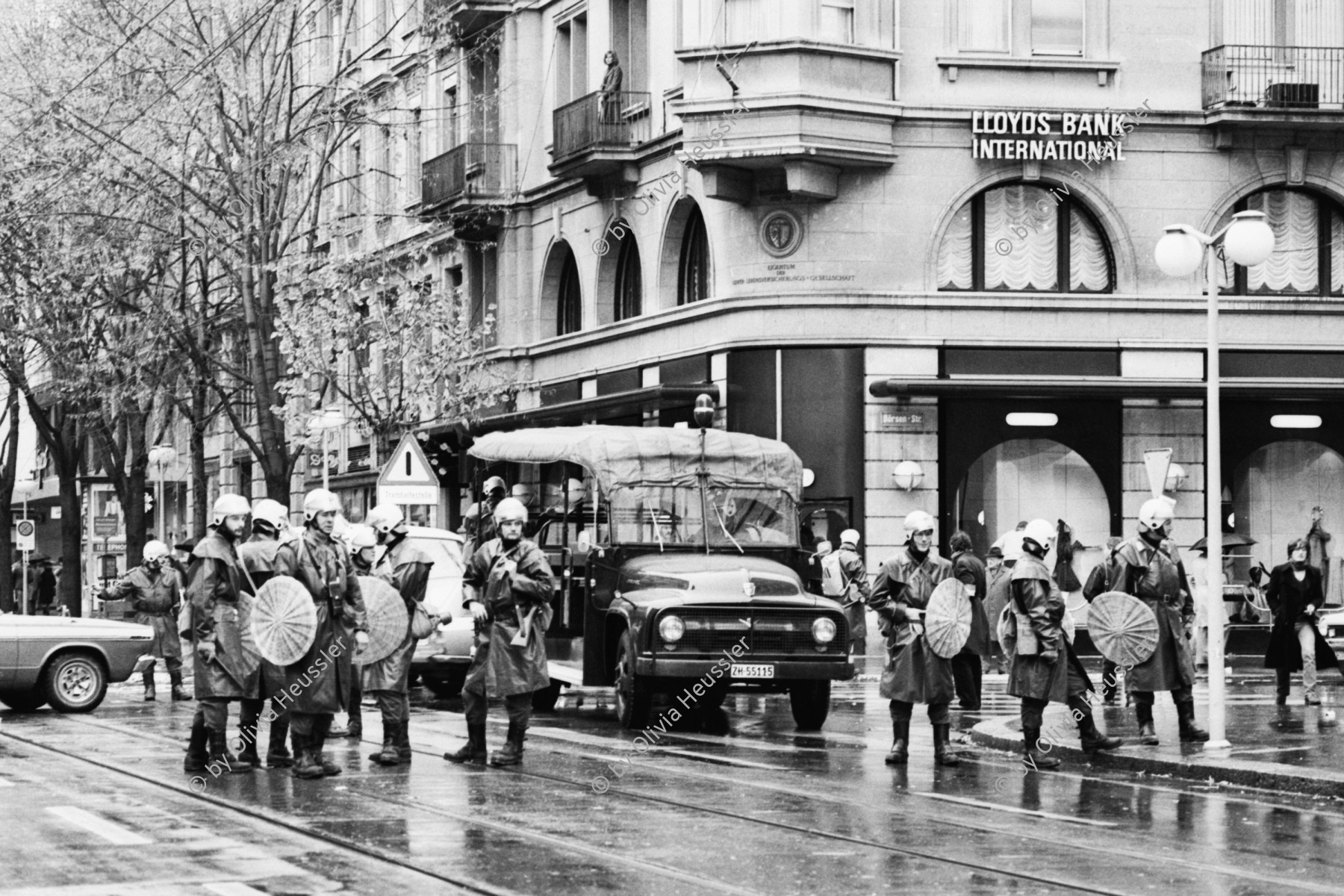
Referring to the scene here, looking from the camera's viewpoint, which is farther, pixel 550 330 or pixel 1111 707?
pixel 550 330

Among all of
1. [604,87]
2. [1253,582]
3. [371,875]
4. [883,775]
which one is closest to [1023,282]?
[1253,582]

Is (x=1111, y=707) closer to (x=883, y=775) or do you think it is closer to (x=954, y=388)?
(x=883, y=775)

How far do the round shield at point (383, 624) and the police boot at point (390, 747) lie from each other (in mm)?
506

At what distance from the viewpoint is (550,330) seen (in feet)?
139

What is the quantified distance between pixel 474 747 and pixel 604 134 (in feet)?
74.8

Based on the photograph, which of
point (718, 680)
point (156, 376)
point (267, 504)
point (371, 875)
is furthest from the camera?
point (156, 376)

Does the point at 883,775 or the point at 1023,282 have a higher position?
the point at 1023,282

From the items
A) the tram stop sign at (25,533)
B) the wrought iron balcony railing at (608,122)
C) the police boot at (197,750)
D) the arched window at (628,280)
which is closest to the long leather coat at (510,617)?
the police boot at (197,750)

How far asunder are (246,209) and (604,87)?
7560 millimetres

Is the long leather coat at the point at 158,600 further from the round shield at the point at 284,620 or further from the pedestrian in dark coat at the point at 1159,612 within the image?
the pedestrian in dark coat at the point at 1159,612

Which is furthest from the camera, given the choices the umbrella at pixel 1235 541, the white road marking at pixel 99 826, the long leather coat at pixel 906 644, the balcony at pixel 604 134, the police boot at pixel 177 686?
the balcony at pixel 604 134

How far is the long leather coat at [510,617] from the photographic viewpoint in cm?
1561

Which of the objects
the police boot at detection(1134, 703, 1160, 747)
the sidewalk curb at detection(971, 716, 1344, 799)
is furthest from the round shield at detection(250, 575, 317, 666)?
the police boot at detection(1134, 703, 1160, 747)

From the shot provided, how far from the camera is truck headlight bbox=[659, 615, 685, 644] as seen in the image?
62.1ft
